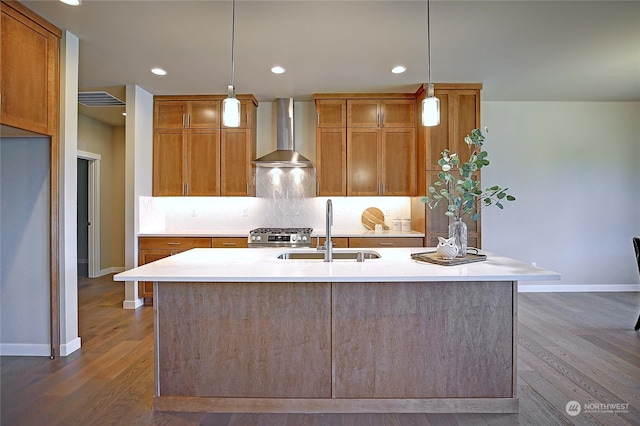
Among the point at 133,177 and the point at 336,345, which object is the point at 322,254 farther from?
the point at 133,177

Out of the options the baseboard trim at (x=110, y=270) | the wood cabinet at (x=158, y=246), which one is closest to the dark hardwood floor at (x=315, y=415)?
the wood cabinet at (x=158, y=246)

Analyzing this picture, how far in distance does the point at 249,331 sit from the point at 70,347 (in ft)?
6.16

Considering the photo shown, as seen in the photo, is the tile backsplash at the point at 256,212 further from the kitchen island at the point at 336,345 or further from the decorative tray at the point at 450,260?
the kitchen island at the point at 336,345

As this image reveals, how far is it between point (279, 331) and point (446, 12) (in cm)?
247

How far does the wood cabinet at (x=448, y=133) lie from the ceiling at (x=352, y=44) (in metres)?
0.18

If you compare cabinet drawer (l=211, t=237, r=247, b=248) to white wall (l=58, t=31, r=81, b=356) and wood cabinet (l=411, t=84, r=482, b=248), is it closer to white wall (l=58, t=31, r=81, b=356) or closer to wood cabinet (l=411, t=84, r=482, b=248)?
white wall (l=58, t=31, r=81, b=356)

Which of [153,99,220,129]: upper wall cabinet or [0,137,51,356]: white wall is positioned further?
[153,99,220,129]: upper wall cabinet

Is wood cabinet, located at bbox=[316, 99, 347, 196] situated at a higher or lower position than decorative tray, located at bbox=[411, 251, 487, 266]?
higher

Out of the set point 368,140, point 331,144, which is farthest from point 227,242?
point 368,140

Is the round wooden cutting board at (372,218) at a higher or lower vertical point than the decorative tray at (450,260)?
higher

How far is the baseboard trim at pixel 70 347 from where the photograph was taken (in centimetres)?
286

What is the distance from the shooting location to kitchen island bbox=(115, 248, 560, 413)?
2.03m

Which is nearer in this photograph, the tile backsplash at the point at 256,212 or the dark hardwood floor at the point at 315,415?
the dark hardwood floor at the point at 315,415

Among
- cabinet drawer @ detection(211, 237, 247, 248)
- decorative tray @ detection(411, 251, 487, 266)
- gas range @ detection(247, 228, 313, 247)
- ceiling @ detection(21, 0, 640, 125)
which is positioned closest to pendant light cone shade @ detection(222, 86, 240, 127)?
ceiling @ detection(21, 0, 640, 125)
